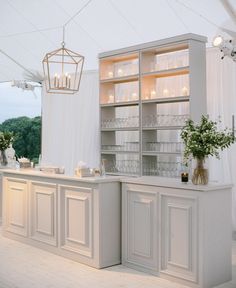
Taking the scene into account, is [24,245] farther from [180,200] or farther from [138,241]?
[180,200]

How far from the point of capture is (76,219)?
15.0ft

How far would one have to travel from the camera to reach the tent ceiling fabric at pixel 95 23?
5645 millimetres

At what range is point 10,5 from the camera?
6.71 m

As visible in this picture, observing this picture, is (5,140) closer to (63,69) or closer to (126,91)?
(63,69)

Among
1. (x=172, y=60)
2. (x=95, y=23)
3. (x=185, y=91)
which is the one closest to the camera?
(x=185, y=91)

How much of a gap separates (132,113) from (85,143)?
5.02ft

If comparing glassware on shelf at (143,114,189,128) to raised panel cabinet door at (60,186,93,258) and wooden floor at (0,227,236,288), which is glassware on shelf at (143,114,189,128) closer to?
raised panel cabinet door at (60,186,93,258)

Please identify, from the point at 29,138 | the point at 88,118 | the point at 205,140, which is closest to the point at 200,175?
the point at 205,140

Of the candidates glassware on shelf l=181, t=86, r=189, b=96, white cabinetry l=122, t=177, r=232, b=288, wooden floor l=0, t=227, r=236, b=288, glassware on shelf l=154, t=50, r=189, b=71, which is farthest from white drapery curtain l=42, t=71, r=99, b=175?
white cabinetry l=122, t=177, r=232, b=288

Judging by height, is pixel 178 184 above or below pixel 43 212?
above

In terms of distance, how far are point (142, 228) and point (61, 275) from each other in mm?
890

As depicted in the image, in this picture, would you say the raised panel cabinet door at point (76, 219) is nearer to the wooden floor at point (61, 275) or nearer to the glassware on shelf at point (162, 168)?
the wooden floor at point (61, 275)

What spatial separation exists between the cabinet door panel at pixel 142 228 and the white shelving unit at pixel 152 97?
1.08 m

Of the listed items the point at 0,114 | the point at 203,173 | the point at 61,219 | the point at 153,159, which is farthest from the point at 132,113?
the point at 0,114
